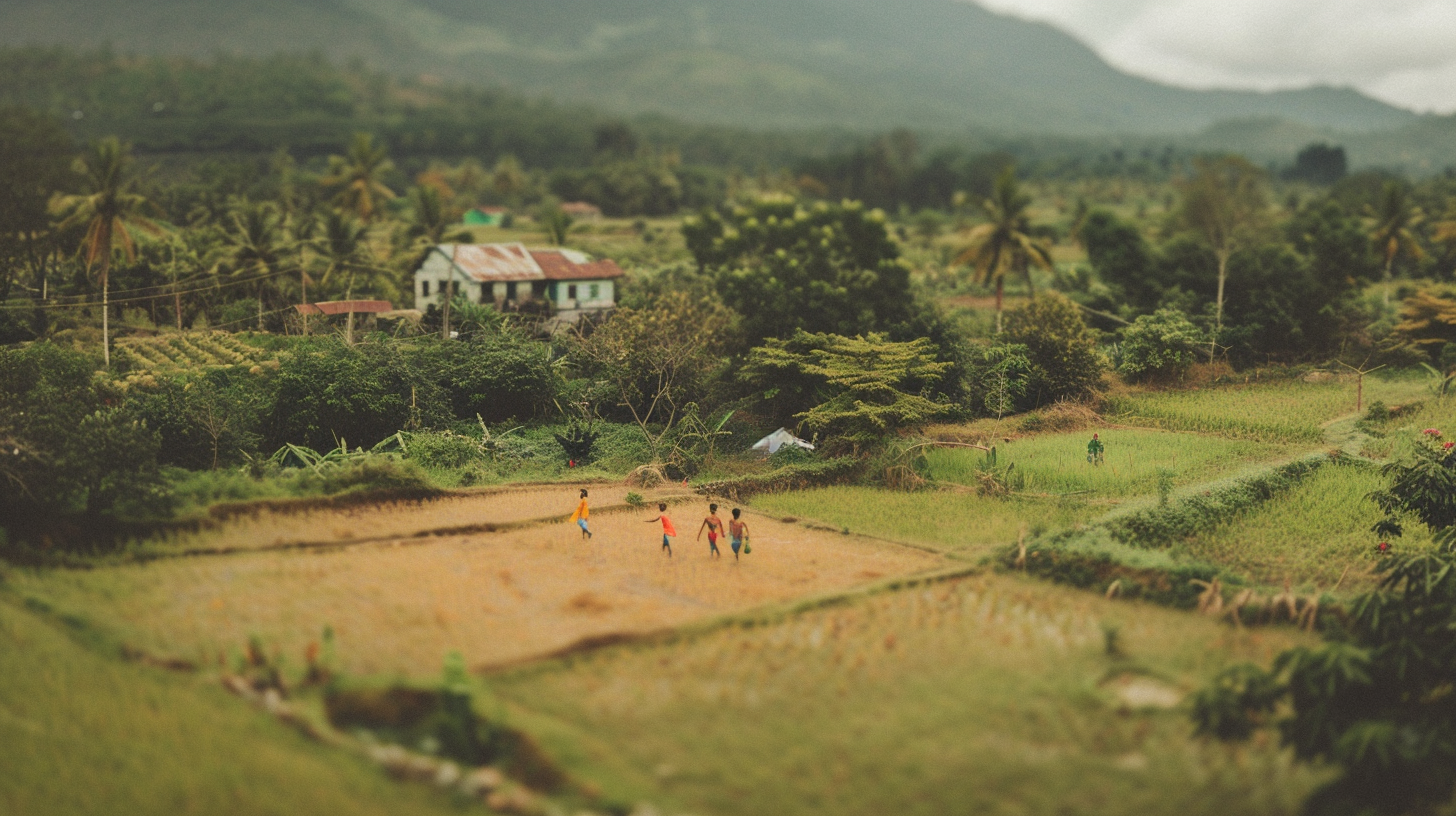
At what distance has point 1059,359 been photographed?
26.2 metres

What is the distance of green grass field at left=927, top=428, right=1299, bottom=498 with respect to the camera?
19359mm

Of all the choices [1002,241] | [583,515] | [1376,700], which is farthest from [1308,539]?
Result: [1002,241]

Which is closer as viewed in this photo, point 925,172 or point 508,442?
point 508,442

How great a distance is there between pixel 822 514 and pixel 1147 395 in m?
12.2

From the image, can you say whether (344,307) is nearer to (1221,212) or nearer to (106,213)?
(106,213)

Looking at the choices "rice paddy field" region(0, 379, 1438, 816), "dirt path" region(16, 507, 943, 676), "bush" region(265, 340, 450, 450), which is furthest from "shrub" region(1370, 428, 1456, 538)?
"bush" region(265, 340, 450, 450)

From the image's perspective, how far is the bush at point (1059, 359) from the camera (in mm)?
26125

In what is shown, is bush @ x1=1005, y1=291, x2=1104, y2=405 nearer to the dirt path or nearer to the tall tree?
the tall tree

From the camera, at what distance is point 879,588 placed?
14133mm

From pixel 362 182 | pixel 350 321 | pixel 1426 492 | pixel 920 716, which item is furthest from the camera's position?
pixel 362 182

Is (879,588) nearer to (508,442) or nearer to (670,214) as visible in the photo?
(508,442)

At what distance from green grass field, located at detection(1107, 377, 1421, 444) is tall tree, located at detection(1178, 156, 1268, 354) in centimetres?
283

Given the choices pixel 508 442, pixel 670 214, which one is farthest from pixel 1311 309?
pixel 670 214

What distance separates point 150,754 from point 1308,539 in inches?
600
